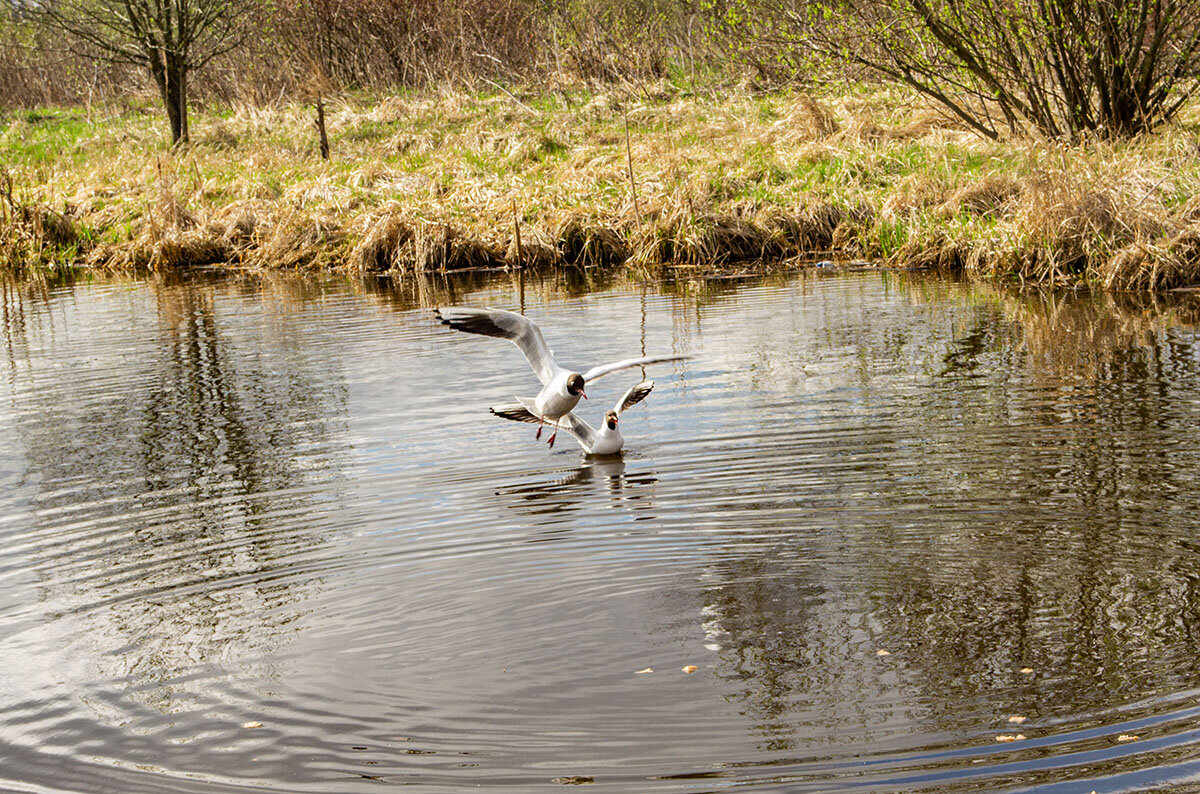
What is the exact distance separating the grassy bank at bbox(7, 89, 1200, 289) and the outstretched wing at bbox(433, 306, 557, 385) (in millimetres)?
7044

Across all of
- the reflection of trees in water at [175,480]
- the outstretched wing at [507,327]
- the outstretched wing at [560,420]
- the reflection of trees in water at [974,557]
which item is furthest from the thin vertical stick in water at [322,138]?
the reflection of trees in water at [974,557]

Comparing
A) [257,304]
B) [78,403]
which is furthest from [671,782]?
[257,304]

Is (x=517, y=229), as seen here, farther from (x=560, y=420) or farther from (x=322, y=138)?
(x=560, y=420)

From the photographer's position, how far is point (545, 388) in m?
7.71

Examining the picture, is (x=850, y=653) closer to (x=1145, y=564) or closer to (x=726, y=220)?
(x=1145, y=564)

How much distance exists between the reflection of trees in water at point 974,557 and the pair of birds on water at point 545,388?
0.99m

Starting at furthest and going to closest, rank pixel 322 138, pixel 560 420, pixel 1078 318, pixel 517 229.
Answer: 1. pixel 322 138
2. pixel 517 229
3. pixel 1078 318
4. pixel 560 420

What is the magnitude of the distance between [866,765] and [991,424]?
4116mm

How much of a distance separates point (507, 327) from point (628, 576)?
2.69 metres

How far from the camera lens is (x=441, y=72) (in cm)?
2612

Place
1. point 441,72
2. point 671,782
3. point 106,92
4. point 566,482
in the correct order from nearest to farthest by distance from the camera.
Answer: point 671,782, point 566,482, point 441,72, point 106,92

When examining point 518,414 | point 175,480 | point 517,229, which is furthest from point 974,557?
point 517,229

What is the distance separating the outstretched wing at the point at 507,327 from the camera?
7.69 meters

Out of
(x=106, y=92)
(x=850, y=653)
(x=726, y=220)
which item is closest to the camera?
(x=850, y=653)
